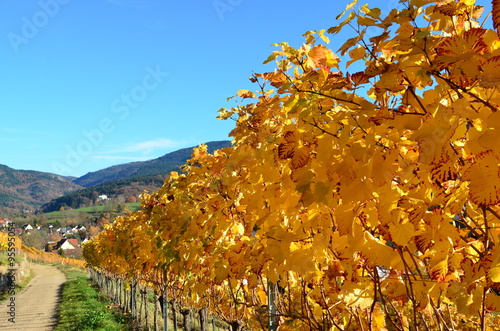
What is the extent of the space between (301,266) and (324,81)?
679mm

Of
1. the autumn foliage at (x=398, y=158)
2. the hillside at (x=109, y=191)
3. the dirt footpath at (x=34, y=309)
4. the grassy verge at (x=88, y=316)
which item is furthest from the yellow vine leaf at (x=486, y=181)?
the hillside at (x=109, y=191)

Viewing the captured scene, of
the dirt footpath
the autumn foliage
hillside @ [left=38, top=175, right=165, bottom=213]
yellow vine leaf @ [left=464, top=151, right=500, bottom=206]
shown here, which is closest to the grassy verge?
the dirt footpath

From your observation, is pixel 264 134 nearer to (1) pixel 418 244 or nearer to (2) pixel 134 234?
(1) pixel 418 244

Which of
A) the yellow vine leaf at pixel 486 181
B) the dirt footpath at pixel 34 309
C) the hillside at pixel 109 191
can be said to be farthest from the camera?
the hillside at pixel 109 191

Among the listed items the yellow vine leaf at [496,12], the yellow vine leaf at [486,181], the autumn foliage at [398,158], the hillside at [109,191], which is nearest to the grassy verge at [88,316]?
the autumn foliage at [398,158]

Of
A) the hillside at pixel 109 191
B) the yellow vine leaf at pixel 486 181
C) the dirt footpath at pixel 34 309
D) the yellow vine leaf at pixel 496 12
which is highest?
the hillside at pixel 109 191

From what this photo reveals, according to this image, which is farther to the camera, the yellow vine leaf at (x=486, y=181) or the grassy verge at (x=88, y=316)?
the grassy verge at (x=88, y=316)

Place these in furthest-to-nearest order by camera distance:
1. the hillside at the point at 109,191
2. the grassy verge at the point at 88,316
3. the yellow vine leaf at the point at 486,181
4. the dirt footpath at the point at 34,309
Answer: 1. the hillside at the point at 109,191
2. the dirt footpath at the point at 34,309
3. the grassy verge at the point at 88,316
4. the yellow vine leaf at the point at 486,181

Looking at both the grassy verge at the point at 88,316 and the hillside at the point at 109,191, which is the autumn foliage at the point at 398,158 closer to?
the grassy verge at the point at 88,316

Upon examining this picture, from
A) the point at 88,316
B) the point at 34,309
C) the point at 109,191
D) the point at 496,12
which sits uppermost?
the point at 109,191

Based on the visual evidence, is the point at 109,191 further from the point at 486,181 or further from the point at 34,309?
the point at 486,181

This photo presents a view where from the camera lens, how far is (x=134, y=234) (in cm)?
700

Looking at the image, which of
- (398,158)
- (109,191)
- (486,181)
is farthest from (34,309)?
(109,191)

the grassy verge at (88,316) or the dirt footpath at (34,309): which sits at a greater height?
the grassy verge at (88,316)
